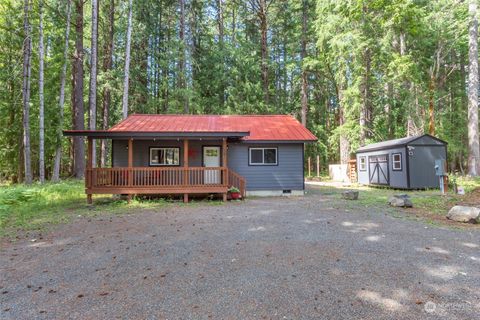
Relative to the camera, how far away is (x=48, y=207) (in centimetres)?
Result: 908

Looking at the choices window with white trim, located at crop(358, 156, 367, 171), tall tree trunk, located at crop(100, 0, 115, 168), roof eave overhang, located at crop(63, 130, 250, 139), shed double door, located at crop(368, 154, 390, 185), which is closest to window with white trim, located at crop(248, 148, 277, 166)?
roof eave overhang, located at crop(63, 130, 250, 139)

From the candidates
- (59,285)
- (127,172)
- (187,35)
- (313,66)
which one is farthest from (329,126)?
(59,285)

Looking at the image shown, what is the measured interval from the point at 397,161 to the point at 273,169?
603cm

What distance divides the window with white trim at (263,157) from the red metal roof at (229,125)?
568 millimetres

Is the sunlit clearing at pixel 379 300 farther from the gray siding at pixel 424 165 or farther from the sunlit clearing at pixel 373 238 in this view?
the gray siding at pixel 424 165

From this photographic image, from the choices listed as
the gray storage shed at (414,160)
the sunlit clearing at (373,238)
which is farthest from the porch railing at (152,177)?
the gray storage shed at (414,160)

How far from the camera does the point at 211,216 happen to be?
7641 mm

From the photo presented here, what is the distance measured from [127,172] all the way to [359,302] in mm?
9334

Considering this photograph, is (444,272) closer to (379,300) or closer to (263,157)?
(379,300)

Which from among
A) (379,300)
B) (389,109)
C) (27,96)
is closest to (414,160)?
(389,109)

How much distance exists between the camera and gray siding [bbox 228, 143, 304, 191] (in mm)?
12500

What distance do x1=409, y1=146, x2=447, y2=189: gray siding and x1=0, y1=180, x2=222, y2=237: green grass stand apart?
10358mm

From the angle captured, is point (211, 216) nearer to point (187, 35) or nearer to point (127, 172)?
point (127, 172)

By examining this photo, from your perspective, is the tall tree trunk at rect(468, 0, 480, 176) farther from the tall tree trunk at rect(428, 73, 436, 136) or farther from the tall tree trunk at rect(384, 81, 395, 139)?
the tall tree trunk at rect(384, 81, 395, 139)
